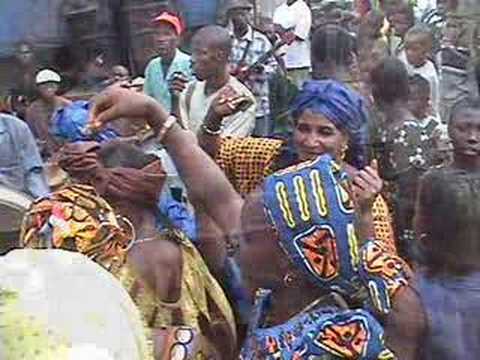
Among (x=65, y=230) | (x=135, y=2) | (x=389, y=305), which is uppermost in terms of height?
(x=135, y=2)

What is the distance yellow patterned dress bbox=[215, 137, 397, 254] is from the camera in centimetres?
330

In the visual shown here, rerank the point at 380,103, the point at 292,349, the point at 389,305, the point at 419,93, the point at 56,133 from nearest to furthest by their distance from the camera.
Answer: the point at 292,349 < the point at 389,305 < the point at 56,133 < the point at 380,103 < the point at 419,93

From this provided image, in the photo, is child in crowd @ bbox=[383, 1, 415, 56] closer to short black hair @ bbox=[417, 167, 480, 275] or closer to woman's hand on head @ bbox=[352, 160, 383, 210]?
woman's hand on head @ bbox=[352, 160, 383, 210]

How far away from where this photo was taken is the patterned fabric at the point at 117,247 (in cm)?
240

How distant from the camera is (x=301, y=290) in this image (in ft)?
8.09

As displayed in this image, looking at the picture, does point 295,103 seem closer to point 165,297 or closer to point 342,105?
point 342,105

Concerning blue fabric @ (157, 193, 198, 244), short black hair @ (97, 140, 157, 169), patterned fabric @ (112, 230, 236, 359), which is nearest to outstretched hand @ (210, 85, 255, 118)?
blue fabric @ (157, 193, 198, 244)

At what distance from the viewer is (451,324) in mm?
2877

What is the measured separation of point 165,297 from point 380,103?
1505mm

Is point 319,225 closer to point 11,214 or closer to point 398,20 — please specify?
point 11,214

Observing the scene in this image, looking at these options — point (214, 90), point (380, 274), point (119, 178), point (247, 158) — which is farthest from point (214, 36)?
point (380, 274)

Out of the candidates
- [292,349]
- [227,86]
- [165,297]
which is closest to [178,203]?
[165,297]

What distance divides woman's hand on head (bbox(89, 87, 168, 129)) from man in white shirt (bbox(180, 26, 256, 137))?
2.07 feet

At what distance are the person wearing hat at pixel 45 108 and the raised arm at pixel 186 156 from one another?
65 cm
